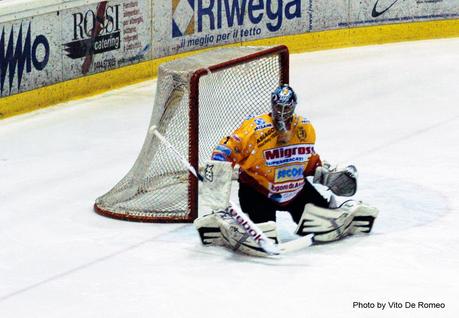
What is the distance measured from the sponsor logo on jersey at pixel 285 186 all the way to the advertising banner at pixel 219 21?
462 cm

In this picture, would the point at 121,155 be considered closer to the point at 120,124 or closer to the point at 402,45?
the point at 120,124

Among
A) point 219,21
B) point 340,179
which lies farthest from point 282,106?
point 219,21

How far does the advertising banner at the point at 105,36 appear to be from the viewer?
1077 cm

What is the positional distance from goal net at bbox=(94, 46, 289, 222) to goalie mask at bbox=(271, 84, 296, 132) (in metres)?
0.71

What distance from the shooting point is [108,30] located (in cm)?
1110

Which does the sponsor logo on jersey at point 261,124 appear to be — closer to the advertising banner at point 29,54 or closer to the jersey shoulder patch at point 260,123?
the jersey shoulder patch at point 260,123

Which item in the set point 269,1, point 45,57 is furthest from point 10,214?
point 269,1

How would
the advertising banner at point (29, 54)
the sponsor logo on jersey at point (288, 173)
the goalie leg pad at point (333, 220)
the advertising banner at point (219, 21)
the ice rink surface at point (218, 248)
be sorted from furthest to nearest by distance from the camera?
1. the advertising banner at point (219, 21)
2. the advertising banner at point (29, 54)
3. the goalie leg pad at point (333, 220)
4. the sponsor logo on jersey at point (288, 173)
5. the ice rink surface at point (218, 248)

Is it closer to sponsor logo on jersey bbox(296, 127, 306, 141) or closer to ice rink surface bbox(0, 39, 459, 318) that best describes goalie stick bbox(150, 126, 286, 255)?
ice rink surface bbox(0, 39, 459, 318)

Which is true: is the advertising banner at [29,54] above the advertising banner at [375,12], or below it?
above

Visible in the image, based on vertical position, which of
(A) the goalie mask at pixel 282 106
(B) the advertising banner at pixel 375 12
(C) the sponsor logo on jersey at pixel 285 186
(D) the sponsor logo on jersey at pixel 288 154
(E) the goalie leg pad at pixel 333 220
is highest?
(A) the goalie mask at pixel 282 106

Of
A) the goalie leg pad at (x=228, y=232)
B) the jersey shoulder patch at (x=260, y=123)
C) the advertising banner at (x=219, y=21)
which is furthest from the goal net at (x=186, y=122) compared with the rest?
the advertising banner at (x=219, y=21)

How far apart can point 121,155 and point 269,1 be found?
3.62 meters

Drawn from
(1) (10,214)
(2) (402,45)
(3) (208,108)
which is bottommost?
(2) (402,45)
